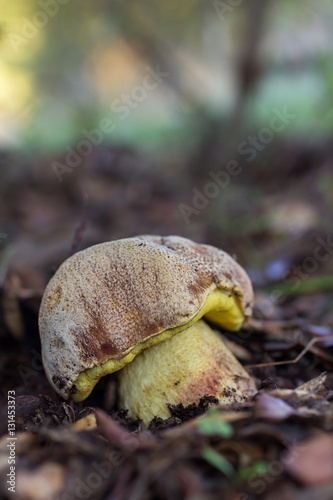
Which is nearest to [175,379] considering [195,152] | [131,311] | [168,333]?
[168,333]

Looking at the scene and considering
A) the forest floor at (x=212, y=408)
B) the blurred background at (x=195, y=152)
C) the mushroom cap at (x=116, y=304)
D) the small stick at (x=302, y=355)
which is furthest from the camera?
the blurred background at (x=195, y=152)

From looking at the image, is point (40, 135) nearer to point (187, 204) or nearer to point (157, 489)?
point (187, 204)

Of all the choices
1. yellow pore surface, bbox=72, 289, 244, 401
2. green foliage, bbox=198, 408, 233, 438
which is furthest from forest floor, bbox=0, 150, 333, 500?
yellow pore surface, bbox=72, 289, 244, 401

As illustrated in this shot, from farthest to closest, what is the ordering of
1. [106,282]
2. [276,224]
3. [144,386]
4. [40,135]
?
[40,135]
[276,224]
[144,386]
[106,282]

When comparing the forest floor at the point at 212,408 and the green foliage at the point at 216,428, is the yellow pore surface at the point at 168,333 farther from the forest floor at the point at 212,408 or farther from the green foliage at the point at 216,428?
the green foliage at the point at 216,428

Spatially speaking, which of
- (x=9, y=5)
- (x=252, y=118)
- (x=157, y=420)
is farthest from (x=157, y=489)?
(x=9, y=5)

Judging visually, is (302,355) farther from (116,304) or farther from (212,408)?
(116,304)

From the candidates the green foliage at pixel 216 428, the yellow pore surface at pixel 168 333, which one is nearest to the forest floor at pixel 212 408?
the green foliage at pixel 216 428
